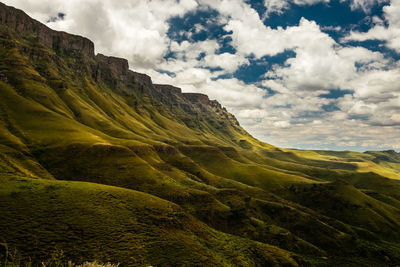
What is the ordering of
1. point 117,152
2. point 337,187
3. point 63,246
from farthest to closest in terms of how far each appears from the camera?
point 337,187 → point 117,152 → point 63,246

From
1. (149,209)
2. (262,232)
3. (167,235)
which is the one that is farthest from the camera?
(262,232)

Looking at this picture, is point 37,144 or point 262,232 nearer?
point 262,232

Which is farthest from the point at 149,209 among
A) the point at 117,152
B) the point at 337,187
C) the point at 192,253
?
the point at 337,187

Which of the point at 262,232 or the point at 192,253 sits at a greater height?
the point at 192,253

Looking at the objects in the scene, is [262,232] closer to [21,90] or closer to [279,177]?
[279,177]

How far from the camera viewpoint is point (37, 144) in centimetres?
12275

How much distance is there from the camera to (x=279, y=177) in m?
197

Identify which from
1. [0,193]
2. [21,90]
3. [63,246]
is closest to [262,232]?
[63,246]

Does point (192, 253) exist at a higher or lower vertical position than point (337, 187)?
lower

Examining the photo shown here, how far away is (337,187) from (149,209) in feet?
524

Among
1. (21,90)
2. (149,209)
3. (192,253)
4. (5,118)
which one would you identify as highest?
(21,90)

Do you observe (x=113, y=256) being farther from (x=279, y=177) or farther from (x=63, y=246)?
(x=279, y=177)

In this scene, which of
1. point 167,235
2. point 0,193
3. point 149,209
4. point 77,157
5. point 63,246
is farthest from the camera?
point 77,157

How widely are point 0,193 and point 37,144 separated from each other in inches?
3524
